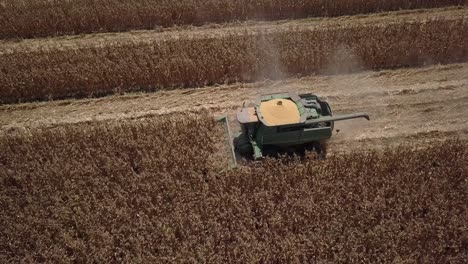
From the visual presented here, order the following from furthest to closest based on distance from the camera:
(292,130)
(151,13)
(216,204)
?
1. (151,13)
2. (292,130)
3. (216,204)

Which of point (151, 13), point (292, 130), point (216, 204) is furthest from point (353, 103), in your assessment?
point (151, 13)

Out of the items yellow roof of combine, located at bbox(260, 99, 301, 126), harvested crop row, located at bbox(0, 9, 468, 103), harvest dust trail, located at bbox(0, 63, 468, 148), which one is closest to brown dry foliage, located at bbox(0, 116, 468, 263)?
yellow roof of combine, located at bbox(260, 99, 301, 126)

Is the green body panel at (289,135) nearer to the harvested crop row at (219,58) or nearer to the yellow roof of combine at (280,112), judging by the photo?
the yellow roof of combine at (280,112)

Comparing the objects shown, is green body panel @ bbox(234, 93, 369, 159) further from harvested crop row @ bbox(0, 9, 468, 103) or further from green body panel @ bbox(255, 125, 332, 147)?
harvested crop row @ bbox(0, 9, 468, 103)

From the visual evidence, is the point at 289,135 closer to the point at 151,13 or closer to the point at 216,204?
the point at 216,204

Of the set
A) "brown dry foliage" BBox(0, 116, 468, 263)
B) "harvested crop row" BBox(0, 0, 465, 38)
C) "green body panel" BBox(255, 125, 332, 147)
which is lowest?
"brown dry foliage" BBox(0, 116, 468, 263)

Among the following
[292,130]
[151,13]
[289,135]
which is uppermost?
[151,13]

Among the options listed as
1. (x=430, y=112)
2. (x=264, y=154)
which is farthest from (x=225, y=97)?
(x=430, y=112)
